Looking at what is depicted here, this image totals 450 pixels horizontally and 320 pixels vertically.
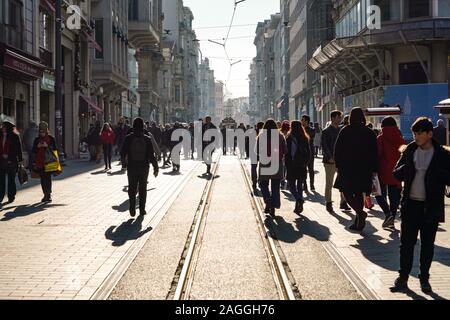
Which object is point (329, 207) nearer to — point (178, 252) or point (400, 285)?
point (178, 252)

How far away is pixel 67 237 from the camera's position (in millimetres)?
9242

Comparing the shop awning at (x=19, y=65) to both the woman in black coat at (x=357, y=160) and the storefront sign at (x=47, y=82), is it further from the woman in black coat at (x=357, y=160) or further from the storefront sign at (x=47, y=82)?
the woman in black coat at (x=357, y=160)

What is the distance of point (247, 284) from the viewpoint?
635cm

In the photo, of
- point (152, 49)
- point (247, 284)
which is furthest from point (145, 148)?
point (152, 49)

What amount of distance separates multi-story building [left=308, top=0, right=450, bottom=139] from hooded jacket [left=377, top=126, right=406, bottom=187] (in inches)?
823

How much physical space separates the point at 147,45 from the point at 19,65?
42207 millimetres

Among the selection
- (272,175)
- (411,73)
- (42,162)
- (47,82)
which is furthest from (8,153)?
(411,73)

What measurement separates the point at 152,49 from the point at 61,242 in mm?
58589

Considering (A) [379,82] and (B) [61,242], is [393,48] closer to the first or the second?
(A) [379,82]

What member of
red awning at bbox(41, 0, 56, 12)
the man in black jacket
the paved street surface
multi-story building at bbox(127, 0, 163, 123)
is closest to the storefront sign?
red awning at bbox(41, 0, 56, 12)

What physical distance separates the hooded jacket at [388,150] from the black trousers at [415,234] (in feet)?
12.2

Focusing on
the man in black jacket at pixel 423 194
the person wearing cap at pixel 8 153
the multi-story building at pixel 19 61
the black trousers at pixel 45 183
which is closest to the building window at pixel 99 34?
the multi-story building at pixel 19 61

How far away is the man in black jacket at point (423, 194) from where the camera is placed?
6133 millimetres
